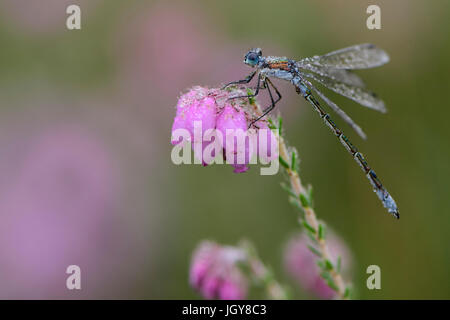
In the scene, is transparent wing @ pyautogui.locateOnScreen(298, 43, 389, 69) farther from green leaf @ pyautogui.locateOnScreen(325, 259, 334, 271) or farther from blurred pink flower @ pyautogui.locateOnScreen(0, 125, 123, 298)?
blurred pink flower @ pyautogui.locateOnScreen(0, 125, 123, 298)

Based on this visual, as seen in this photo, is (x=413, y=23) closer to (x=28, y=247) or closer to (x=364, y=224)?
(x=364, y=224)

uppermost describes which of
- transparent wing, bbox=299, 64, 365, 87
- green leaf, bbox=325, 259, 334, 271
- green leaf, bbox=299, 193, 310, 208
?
transparent wing, bbox=299, 64, 365, 87

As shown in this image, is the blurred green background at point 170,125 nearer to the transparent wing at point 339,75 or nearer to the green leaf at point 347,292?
the transparent wing at point 339,75

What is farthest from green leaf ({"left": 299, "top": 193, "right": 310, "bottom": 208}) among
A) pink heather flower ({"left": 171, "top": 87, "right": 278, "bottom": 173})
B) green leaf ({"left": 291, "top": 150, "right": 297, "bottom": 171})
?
pink heather flower ({"left": 171, "top": 87, "right": 278, "bottom": 173})

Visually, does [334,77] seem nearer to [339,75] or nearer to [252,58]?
[339,75]

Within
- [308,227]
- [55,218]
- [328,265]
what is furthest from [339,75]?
[55,218]

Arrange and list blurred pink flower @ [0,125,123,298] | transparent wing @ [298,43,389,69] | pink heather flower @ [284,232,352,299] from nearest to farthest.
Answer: transparent wing @ [298,43,389,69]
pink heather flower @ [284,232,352,299]
blurred pink flower @ [0,125,123,298]

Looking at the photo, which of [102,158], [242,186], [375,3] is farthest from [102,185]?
[375,3]

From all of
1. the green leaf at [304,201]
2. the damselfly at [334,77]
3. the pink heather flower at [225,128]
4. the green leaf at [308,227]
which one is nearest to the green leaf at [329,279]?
the green leaf at [308,227]

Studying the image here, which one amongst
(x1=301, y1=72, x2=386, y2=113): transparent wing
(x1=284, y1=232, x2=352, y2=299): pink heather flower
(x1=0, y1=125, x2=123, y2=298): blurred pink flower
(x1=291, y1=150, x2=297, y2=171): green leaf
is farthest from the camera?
(x1=0, y1=125, x2=123, y2=298): blurred pink flower
